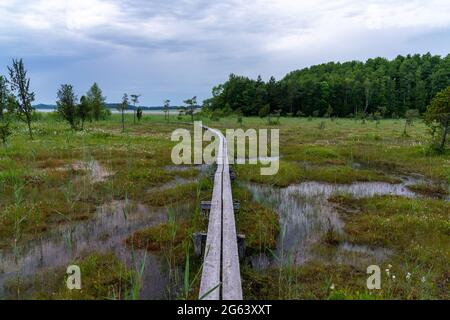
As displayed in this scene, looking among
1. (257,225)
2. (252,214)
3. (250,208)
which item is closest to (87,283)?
(257,225)

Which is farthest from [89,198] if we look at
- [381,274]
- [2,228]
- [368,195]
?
[368,195]

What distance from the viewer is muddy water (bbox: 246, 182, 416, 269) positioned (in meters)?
7.55

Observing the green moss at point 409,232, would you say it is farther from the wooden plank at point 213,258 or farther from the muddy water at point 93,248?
the muddy water at point 93,248

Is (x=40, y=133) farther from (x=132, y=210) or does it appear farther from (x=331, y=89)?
(x=331, y=89)

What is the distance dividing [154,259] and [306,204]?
20.4ft

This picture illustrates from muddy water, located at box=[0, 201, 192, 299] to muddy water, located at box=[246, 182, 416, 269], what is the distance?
7.46 feet

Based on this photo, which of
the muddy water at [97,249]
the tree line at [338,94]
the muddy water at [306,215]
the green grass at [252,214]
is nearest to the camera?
the green grass at [252,214]

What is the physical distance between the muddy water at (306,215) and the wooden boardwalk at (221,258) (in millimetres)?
871

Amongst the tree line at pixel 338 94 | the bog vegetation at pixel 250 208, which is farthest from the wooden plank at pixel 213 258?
the tree line at pixel 338 94

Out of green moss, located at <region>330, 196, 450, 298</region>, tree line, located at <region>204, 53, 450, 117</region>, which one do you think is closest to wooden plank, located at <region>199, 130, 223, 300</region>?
green moss, located at <region>330, 196, 450, 298</region>

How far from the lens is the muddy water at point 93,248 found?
634cm

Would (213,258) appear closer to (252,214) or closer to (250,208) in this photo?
(252,214)

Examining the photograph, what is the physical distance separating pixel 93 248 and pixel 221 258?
11.5ft

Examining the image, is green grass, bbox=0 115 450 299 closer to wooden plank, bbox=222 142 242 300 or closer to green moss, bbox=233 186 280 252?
green moss, bbox=233 186 280 252
